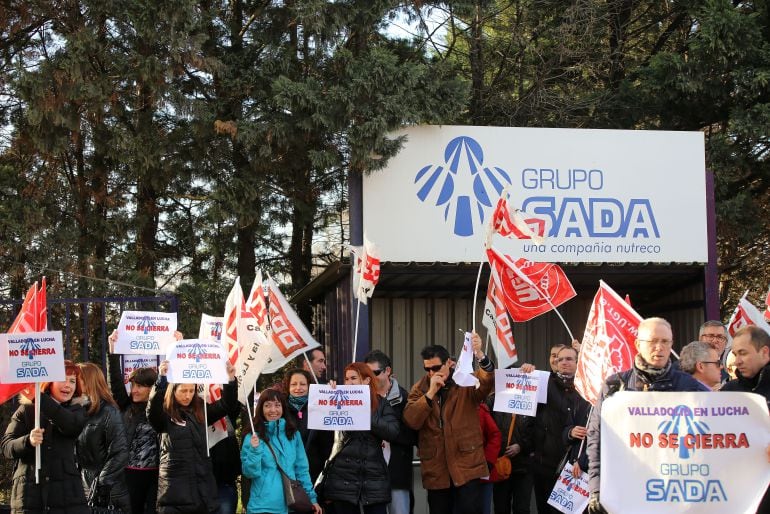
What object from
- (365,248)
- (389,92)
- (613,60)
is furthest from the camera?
(613,60)

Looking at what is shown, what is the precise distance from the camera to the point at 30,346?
773 centimetres

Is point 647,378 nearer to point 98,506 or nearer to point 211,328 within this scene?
point 211,328

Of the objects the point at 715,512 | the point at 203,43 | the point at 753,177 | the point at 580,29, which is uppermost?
the point at 580,29

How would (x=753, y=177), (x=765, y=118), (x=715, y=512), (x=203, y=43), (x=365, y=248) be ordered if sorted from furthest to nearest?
(x=753, y=177)
(x=765, y=118)
(x=203, y=43)
(x=365, y=248)
(x=715, y=512)

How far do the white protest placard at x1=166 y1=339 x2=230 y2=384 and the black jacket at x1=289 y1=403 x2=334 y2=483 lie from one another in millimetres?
1072

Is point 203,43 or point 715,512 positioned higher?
point 203,43

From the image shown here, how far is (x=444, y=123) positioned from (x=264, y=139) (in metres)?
2.35

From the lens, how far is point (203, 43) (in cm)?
1366

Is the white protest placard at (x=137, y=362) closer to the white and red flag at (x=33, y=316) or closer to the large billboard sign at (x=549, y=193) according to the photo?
the white and red flag at (x=33, y=316)

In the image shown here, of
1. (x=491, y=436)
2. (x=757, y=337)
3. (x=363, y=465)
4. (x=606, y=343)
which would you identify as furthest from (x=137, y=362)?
(x=757, y=337)

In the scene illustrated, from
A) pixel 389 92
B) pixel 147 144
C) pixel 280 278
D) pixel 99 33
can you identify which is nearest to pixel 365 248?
pixel 389 92

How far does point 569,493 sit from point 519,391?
996 mm

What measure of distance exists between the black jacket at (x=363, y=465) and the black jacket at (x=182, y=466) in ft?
3.33

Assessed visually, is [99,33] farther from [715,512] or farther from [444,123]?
[715,512]
